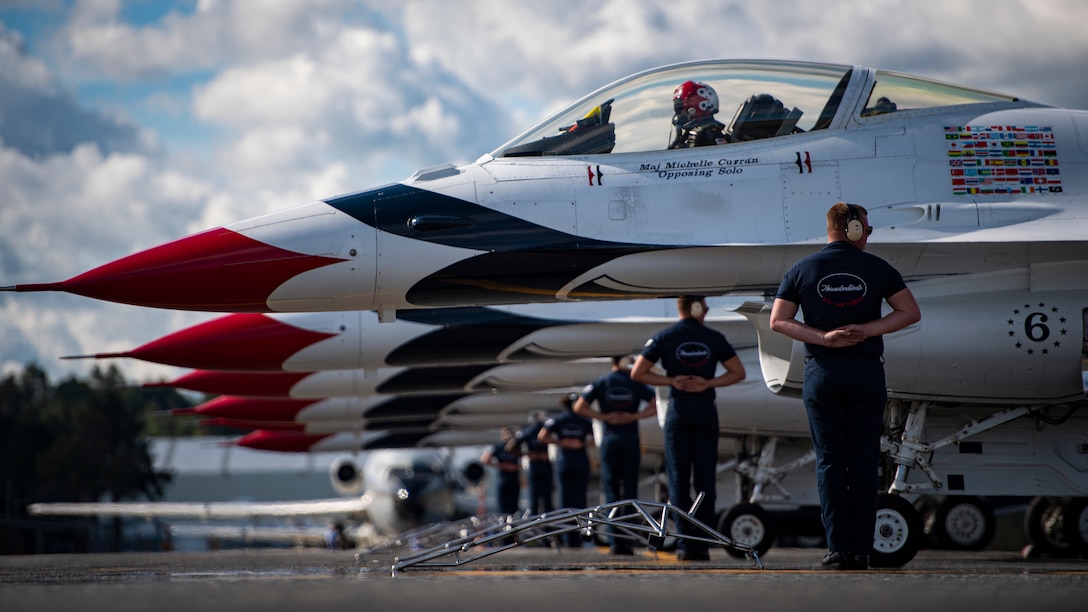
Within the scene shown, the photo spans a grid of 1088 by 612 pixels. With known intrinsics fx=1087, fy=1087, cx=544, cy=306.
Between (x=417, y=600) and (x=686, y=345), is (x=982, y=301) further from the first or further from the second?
(x=417, y=600)

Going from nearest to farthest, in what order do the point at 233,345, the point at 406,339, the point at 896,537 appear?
the point at 896,537
the point at 233,345
the point at 406,339

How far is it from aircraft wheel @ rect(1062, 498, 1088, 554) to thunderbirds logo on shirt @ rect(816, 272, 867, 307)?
557 centimetres

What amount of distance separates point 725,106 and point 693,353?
1720mm

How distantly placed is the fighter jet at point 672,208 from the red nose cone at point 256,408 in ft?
42.7

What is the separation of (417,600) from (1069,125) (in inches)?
244

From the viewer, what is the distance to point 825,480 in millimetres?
4988

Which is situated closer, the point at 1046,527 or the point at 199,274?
the point at 199,274

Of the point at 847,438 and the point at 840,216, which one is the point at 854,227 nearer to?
the point at 840,216

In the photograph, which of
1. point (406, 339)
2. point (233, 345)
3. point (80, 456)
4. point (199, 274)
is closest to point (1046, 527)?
point (406, 339)

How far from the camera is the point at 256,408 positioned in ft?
64.6

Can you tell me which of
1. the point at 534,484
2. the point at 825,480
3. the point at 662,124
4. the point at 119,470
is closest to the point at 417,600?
the point at 825,480

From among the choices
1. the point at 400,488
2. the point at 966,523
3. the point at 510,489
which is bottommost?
the point at 400,488

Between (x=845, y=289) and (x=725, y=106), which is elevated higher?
(x=725, y=106)

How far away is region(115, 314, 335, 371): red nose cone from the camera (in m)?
12.5
